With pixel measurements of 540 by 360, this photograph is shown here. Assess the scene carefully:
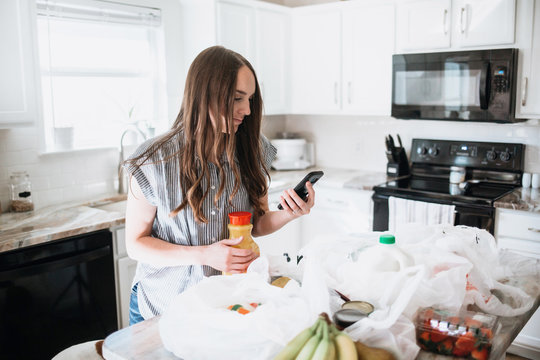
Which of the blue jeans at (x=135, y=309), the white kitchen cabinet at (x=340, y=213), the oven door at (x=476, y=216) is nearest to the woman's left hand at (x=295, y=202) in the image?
the blue jeans at (x=135, y=309)

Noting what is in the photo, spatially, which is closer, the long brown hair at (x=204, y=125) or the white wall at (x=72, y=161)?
the long brown hair at (x=204, y=125)

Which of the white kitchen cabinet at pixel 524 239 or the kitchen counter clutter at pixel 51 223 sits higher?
the kitchen counter clutter at pixel 51 223

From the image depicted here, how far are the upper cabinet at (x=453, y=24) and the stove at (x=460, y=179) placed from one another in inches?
27.1

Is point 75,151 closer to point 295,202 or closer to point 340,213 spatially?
point 340,213

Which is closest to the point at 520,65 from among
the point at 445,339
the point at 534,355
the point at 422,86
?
the point at 422,86

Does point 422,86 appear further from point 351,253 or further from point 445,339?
point 445,339

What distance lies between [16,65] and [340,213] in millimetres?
2154

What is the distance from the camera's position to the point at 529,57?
116 inches

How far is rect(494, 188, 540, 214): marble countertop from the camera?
279 centimetres

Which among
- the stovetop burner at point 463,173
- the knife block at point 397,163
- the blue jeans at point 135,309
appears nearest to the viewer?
the blue jeans at point 135,309

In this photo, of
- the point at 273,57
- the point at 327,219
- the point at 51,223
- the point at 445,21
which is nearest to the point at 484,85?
the point at 445,21

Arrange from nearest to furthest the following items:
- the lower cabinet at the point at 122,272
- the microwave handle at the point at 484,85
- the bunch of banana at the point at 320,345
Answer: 1. the bunch of banana at the point at 320,345
2. the lower cabinet at the point at 122,272
3. the microwave handle at the point at 484,85

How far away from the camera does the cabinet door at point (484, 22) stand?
2977mm

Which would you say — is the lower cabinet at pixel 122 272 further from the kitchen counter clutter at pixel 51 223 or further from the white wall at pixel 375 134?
the white wall at pixel 375 134
